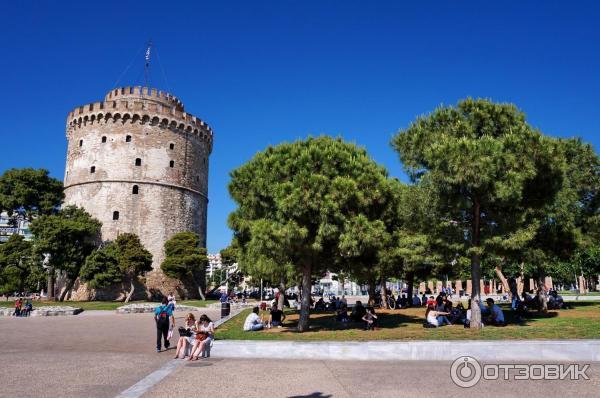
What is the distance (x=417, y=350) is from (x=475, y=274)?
6107 millimetres

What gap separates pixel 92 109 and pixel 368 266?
137 feet

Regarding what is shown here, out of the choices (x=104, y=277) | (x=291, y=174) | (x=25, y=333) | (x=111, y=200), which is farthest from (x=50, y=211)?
(x=291, y=174)

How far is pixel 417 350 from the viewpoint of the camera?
10555mm

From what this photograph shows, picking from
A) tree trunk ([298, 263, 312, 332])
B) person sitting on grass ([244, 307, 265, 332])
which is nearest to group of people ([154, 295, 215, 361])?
person sitting on grass ([244, 307, 265, 332])

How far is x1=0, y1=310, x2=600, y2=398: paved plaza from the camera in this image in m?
7.46

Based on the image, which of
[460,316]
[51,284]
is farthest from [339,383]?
[51,284]

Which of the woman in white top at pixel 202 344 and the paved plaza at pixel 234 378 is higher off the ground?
the woman in white top at pixel 202 344

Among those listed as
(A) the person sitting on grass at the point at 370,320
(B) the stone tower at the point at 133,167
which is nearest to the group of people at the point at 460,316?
(A) the person sitting on grass at the point at 370,320

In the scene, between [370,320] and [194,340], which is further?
[370,320]

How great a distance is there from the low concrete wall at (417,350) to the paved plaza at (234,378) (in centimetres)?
28

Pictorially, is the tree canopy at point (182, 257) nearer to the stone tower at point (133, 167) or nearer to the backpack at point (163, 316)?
the stone tower at point (133, 167)

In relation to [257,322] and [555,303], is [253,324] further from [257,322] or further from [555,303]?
[555,303]

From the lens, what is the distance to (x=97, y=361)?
10.4m

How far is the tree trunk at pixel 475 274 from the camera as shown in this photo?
14.9m
